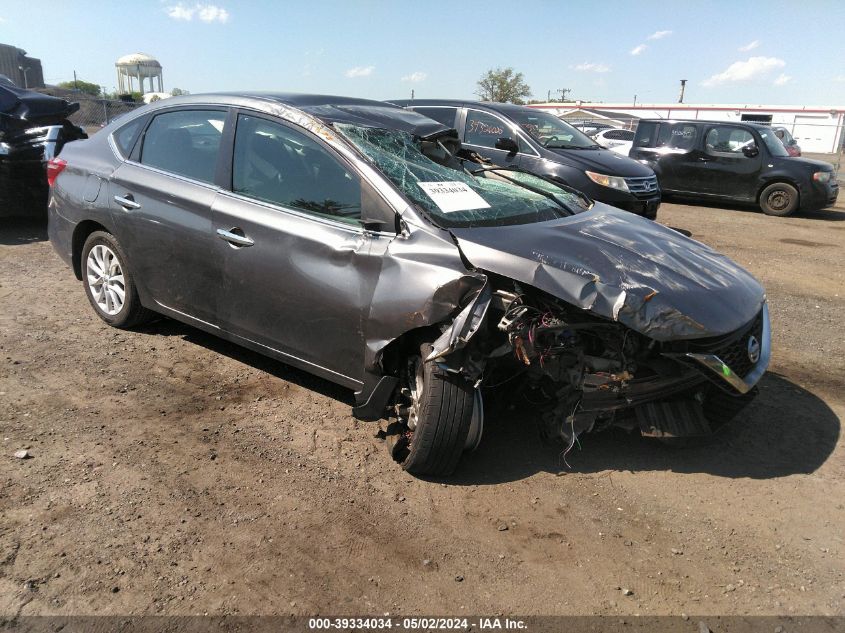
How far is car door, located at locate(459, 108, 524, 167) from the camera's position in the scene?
8961 millimetres

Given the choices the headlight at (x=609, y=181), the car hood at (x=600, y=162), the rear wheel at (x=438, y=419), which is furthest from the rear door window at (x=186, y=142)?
the headlight at (x=609, y=181)

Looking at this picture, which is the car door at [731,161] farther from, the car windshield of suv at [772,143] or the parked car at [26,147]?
the parked car at [26,147]

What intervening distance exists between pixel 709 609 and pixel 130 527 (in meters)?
2.45

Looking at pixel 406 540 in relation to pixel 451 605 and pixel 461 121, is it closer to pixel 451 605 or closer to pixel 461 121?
pixel 451 605

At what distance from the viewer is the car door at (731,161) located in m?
13.0

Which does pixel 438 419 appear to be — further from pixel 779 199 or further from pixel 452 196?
pixel 779 199

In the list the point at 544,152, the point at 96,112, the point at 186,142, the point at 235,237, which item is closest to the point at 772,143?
the point at 544,152

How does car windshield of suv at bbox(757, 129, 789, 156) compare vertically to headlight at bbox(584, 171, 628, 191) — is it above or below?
above

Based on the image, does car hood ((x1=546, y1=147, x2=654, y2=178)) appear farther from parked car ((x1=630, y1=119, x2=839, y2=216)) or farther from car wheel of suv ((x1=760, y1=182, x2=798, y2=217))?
car wheel of suv ((x1=760, y1=182, x2=798, y2=217))

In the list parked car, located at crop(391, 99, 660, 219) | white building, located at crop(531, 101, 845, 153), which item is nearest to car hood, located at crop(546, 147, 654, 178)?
parked car, located at crop(391, 99, 660, 219)

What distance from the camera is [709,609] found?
2578 mm

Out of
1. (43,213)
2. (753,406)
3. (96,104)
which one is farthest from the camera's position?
(96,104)

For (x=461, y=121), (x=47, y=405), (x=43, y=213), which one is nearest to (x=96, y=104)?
(x=43, y=213)

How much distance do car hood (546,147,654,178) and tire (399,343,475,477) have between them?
6.34 metres
